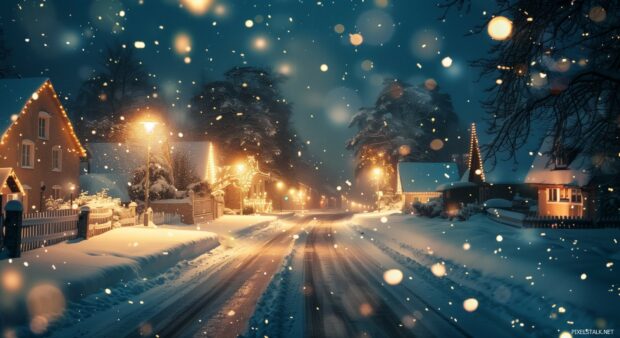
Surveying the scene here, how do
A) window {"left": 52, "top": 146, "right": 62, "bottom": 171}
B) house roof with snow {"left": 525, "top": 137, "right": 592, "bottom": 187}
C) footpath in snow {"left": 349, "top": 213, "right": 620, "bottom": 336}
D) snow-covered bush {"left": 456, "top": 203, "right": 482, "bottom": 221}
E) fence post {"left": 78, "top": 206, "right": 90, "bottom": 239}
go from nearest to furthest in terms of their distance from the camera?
footpath in snow {"left": 349, "top": 213, "right": 620, "bottom": 336}
fence post {"left": 78, "top": 206, "right": 90, "bottom": 239}
house roof with snow {"left": 525, "top": 137, "right": 592, "bottom": 187}
snow-covered bush {"left": 456, "top": 203, "right": 482, "bottom": 221}
window {"left": 52, "top": 146, "right": 62, "bottom": 171}

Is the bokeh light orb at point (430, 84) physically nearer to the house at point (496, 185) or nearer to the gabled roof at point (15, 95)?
the house at point (496, 185)

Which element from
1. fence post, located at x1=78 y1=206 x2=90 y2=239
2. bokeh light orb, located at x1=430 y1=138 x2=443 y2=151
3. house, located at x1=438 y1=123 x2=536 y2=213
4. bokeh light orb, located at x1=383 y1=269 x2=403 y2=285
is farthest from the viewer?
bokeh light orb, located at x1=430 y1=138 x2=443 y2=151

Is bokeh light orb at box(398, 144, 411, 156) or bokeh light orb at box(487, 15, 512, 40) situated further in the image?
bokeh light orb at box(398, 144, 411, 156)

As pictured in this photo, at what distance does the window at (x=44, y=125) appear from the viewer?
32.5 meters

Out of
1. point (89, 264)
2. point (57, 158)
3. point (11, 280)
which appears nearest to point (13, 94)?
point (57, 158)

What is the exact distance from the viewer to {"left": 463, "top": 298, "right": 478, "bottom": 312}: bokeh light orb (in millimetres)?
9977

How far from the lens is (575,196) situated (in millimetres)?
29016

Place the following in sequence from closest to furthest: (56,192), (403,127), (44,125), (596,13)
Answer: (596,13) → (44,125) → (56,192) → (403,127)

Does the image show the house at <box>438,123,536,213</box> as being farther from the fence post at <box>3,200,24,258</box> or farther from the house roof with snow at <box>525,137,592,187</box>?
the fence post at <box>3,200,24,258</box>

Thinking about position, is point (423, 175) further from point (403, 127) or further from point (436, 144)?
point (436, 144)

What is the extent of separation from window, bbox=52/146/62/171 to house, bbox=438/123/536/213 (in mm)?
27693

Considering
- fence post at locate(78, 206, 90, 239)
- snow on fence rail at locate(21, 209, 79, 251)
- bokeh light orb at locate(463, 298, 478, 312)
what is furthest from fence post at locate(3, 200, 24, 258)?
bokeh light orb at locate(463, 298, 478, 312)

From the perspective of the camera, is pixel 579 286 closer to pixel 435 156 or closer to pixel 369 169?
pixel 369 169

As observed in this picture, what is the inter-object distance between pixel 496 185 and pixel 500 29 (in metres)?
29.3
